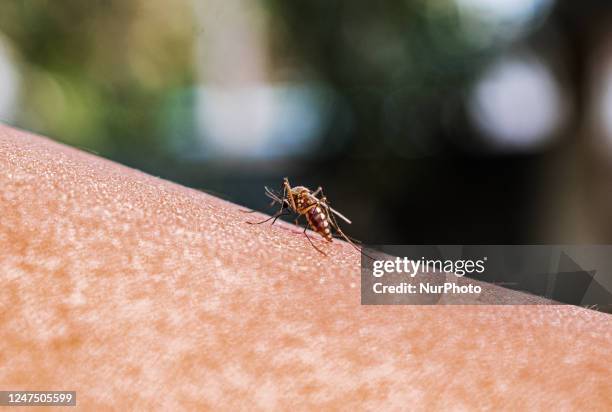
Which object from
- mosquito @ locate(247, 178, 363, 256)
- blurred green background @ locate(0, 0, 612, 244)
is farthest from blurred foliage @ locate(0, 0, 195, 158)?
mosquito @ locate(247, 178, 363, 256)

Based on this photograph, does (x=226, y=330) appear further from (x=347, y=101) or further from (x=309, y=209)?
(x=347, y=101)

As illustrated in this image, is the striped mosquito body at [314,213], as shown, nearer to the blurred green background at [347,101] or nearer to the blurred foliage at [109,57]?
the blurred green background at [347,101]

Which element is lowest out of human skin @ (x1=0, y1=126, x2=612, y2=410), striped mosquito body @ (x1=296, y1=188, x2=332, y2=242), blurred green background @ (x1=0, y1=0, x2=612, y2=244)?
human skin @ (x1=0, y1=126, x2=612, y2=410)

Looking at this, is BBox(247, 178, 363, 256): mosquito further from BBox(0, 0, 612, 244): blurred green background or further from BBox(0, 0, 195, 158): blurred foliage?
BBox(0, 0, 195, 158): blurred foliage

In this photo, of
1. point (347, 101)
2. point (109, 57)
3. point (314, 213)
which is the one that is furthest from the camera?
point (109, 57)

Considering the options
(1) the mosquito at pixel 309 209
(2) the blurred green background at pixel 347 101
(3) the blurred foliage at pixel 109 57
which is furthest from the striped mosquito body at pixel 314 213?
(3) the blurred foliage at pixel 109 57

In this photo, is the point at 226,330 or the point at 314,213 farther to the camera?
the point at 314,213

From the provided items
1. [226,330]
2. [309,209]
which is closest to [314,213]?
[309,209]
